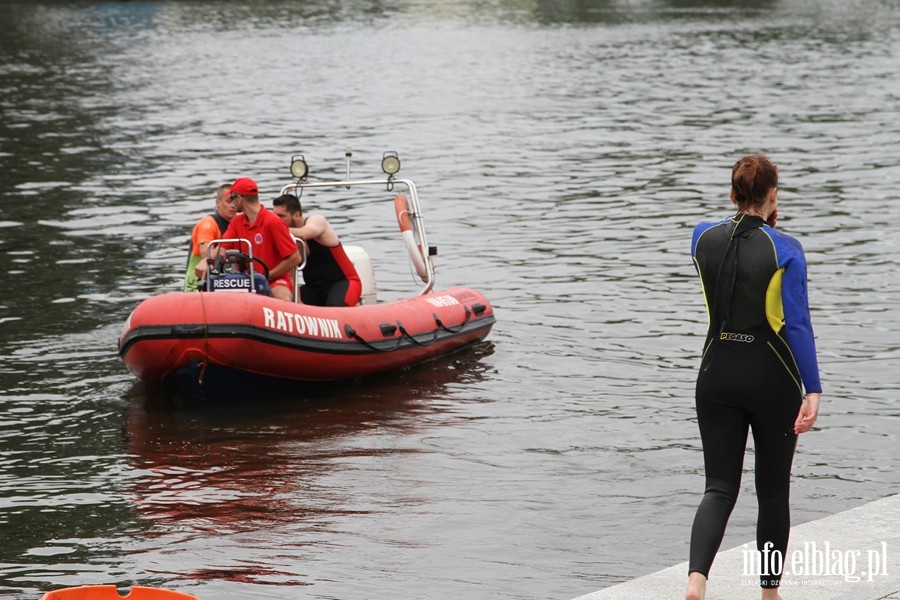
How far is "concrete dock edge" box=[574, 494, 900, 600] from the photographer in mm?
5328

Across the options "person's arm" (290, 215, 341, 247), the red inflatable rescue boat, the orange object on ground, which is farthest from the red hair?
"person's arm" (290, 215, 341, 247)

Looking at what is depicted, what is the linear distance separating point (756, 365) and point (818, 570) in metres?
1.07

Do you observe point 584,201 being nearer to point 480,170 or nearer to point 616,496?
point 480,170

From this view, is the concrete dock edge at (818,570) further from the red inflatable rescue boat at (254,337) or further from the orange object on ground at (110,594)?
the red inflatable rescue boat at (254,337)

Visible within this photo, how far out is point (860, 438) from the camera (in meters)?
9.34

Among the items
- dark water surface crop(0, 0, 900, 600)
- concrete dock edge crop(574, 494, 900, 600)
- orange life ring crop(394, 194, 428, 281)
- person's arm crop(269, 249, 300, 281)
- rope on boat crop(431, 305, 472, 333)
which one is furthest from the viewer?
orange life ring crop(394, 194, 428, 281)

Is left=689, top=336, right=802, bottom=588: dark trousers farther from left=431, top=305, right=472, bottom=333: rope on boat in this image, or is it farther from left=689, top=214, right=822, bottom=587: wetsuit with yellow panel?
left=431, top=305, right=472, bottom=333: rope on boat

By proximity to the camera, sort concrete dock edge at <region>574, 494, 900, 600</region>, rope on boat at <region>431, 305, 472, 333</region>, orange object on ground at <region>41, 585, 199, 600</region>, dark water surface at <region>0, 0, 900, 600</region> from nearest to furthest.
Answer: orange object on ground at <region>41, 585, 199, 600</region>, concrete dock edge at <region>574, 494, 900, 600</region>, dark water surface at <region>0, 0, 900, 600</region>, rope on boat at <region>431, 305, 472, 333</region>

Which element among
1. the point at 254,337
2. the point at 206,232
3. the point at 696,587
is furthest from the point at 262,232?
the point at 696,587

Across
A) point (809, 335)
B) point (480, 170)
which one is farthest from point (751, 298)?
point (480, 170)

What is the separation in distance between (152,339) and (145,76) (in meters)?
29.9

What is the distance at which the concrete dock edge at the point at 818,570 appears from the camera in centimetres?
533

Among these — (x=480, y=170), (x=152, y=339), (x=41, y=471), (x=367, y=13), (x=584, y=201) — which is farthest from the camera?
(x=367, y=13)

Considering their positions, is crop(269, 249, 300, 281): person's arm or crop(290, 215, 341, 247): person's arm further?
crop(290, 215, 341, 247): person's arm
